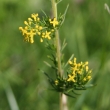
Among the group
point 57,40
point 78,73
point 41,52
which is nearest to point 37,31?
point 57,40

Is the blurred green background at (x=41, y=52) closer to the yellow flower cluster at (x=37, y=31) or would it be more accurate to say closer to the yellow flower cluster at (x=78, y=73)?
the yellow flower cluster at (x=78, y=73)

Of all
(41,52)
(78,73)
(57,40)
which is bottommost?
(78,73)

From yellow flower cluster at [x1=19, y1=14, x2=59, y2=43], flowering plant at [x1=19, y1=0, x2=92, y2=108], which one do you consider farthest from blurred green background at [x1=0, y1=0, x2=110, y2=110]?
yellow flower cluster at [x1=19, y1=14, x2=59, y2=43]

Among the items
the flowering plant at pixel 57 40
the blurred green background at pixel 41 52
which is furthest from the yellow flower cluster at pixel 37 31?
the blurred green background at pixel 41 52

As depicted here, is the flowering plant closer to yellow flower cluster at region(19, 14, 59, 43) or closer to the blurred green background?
yellow flower cluster at region(19, 14, 59, 43)

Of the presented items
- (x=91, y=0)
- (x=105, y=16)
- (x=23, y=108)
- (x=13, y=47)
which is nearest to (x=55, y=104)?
(x=23, y=108)

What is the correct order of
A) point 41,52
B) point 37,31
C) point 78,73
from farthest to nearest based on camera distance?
point 41,52, point 78,73, point 37,31

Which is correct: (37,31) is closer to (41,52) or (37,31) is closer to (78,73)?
(78,73)
